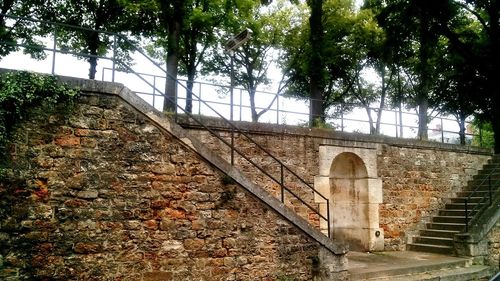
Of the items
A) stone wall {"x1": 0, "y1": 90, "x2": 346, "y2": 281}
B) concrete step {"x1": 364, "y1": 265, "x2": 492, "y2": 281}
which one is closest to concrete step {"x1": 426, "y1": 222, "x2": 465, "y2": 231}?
concrete step {"x1": 364, "y1": 265, "x2": 492, "y2": 281}

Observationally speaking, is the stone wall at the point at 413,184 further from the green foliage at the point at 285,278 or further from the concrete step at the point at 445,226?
the green foliage at the point at 285,278

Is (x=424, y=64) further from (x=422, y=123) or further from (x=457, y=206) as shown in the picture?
(x=457, y=206)

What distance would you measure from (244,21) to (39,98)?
1675cm

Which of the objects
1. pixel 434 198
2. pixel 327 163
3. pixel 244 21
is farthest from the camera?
pixel 244 21

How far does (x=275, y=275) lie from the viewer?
692cm

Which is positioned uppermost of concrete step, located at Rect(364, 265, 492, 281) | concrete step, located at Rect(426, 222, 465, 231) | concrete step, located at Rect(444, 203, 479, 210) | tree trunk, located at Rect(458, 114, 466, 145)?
tree trunk, located at Rect(458, 114, 466, 145)

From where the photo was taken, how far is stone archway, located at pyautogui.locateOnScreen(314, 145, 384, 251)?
11570mm

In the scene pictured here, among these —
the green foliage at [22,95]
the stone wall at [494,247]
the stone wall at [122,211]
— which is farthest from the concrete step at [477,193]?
the green foliage at [22,95]

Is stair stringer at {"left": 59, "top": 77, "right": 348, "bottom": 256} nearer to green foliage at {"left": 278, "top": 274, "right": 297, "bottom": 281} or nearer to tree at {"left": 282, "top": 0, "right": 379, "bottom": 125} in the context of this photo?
green foliage at {"left": 278, "top": 274, "right": 297, "bottom": 281}

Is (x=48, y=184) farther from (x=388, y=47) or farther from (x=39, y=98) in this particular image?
(x=388, y=47)

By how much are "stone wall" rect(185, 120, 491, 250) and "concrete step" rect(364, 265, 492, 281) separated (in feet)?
8.26

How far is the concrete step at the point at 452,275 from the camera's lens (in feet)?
27.3

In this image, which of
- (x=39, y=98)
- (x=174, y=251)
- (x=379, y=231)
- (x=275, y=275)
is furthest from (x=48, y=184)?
(x=379, y=231)

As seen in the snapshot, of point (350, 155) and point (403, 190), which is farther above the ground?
point (350, 155)
